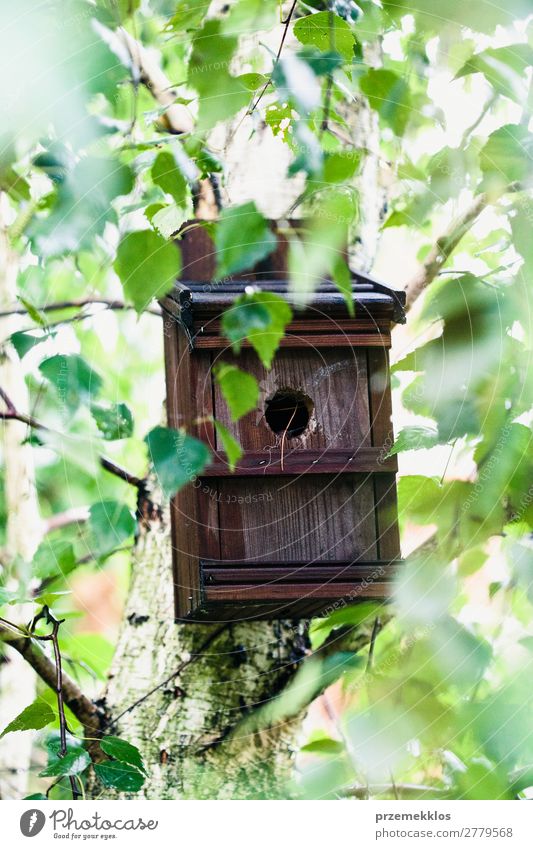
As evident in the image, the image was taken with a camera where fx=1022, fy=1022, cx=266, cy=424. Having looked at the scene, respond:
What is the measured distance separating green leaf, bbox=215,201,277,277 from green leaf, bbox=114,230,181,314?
0.08 metres

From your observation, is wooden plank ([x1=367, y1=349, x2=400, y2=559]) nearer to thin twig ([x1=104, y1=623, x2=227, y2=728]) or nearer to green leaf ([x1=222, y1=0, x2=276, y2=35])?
thin twig ([x1=104, y1=623, x2=227, y2=728])

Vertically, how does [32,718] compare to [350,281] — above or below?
below

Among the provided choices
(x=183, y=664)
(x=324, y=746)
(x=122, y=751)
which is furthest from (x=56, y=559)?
(x=324, y=746)

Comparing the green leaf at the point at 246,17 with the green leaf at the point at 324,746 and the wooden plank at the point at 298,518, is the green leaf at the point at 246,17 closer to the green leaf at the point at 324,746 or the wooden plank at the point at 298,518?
the wooden plank at the point at 298,518

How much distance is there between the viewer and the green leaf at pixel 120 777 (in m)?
1.09

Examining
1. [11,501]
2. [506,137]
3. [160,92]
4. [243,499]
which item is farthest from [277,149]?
[11,501]

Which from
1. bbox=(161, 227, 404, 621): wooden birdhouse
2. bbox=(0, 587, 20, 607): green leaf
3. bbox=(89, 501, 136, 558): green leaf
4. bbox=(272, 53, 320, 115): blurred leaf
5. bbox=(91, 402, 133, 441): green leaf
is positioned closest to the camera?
bbox=(272, 53, 320, 115): blurred leaf

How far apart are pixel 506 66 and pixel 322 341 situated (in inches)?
14.5

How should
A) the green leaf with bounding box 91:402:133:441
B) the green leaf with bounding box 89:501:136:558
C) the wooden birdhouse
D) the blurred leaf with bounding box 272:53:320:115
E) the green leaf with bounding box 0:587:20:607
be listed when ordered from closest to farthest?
the blurred leaf with bounding box 272:53:320:115 → the green leaf with bounding box 0:587:20:607 → the wooden birdhouse → the green leaf with bounding box 89:501:136:558 → the green leaf with bounding box 91:402:133:441

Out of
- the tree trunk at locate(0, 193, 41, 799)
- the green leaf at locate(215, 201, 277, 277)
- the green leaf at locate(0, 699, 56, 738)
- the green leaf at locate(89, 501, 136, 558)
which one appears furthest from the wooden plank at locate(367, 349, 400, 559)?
the tree trunk at locate(0, 193, 41, 799)

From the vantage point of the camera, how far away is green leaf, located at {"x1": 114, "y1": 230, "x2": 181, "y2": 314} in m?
1.16

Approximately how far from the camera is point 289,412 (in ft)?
4.21

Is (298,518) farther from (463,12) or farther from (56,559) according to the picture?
(463,12)

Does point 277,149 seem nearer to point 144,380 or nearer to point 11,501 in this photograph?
point 11,501
